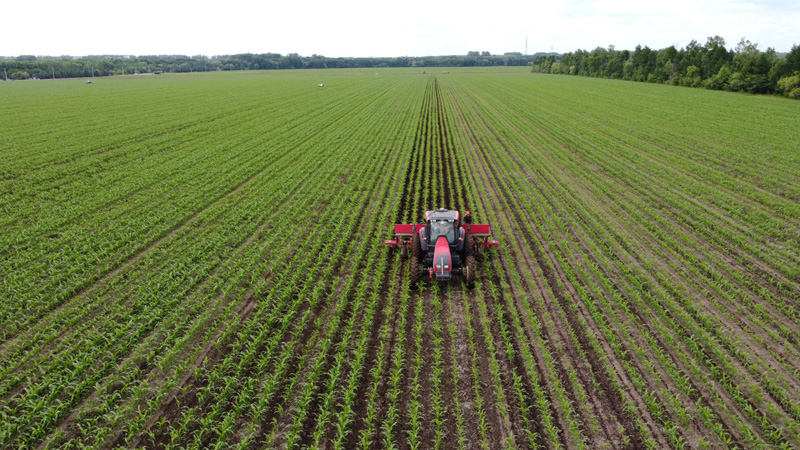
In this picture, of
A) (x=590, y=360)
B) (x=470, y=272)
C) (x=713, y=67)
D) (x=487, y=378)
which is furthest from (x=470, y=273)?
(x=713, y=67)

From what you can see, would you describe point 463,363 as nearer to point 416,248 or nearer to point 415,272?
point 415,272

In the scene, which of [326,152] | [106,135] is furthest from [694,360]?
[106,135]

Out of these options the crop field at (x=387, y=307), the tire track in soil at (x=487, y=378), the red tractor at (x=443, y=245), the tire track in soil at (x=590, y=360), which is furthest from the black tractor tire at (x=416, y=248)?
the tire track in soil at (x=590, y=360)

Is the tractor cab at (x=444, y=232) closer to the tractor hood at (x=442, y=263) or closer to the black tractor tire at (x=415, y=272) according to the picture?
the tractor hood at (x=442, y=263)

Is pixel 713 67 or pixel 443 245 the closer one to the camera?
pixel 443 245

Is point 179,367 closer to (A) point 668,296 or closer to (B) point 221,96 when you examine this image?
(A) point 668,296

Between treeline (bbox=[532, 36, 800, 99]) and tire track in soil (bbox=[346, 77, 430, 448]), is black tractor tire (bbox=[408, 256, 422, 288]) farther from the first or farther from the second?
treeline (bbox=[532, 36, 800, 99])
